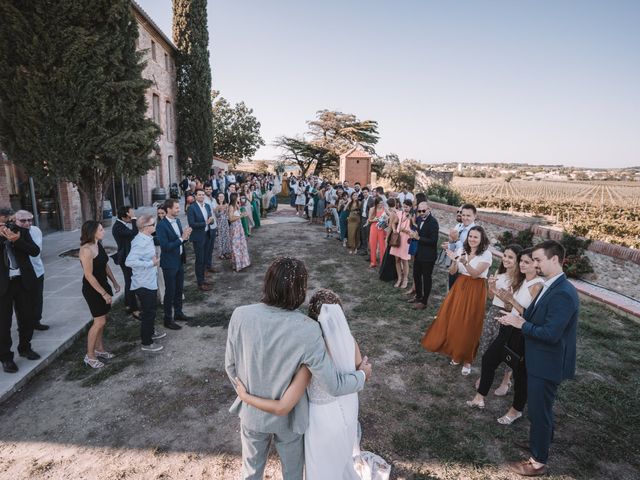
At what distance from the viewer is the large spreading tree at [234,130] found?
3519 cm

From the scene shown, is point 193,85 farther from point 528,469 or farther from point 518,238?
point 528,469

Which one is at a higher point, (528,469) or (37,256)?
(37,256)

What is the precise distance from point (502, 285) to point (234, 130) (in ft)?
116

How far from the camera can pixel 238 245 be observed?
8359 mm

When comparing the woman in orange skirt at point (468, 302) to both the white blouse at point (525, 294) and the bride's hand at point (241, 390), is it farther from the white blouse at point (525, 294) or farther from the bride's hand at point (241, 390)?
the bride's hand at point (241, 390)

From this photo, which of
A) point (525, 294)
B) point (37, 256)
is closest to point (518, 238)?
point (525, 294)

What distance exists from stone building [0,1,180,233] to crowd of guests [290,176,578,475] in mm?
6748

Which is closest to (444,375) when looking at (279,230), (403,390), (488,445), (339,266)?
(403,390)

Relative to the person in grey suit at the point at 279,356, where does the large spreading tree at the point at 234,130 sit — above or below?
above

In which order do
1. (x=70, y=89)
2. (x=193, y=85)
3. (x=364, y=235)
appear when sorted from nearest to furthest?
(x=70, y=89), (x=364, y=235), (x=193, y=85)

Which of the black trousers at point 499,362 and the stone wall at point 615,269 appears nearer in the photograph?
the black trousers at point 499,362

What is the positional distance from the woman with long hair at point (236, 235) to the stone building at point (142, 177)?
99.6 inches

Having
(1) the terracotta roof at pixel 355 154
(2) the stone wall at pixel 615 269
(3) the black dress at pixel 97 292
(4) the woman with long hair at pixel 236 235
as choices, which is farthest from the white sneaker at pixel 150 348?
(1) the terracotta roof at pixel 355 154

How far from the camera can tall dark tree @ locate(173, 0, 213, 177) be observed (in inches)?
849
